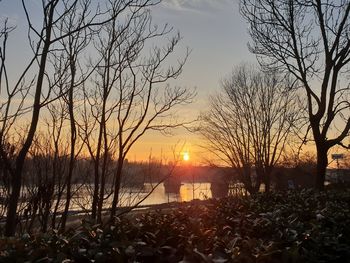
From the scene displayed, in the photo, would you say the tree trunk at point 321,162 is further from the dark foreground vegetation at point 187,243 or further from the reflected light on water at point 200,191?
the dark foreground vegetation at point 187,243

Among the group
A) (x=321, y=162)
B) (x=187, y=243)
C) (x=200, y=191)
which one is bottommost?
(x=187, y=243)

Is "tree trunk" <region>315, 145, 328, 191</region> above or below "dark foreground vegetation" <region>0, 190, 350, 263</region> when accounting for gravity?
above

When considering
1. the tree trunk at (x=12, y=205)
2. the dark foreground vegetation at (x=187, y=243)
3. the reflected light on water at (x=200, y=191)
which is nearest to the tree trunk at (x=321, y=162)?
the reflected light on water at (x=200, y=191)

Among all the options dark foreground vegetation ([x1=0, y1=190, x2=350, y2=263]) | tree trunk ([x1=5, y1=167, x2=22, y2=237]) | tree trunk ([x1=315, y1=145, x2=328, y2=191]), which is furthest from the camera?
tree trunk ([x1=315, y1=145, x2=328, y2=191])

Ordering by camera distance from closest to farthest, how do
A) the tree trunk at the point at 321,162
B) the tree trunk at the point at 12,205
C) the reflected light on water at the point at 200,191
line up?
1. the tree trunk at the point at 12,205
2. the tree trunk at the point at 321,162
3. the reflected light on water at the point at 200,191

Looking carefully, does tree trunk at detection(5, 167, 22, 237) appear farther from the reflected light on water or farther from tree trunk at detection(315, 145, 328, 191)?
tree trunk at detection(315, 145, 328, 191)

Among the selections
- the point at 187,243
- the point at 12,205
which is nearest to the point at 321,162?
the point at 12,205

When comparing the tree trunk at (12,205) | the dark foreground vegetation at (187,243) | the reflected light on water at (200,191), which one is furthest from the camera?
the reflected light on water at (200,191)

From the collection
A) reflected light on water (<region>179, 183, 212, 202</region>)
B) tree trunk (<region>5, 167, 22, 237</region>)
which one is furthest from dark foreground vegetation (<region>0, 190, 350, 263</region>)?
reflected light on water (<region>179, 183, 212, 202</region>)

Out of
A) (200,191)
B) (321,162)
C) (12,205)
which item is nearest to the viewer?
(12,205)

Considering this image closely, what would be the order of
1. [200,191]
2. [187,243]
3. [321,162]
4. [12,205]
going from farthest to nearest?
1. [200,191]
2. [321,162]
3. [12,205]
4. [187,243]

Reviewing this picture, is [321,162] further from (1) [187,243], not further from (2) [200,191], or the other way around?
(1) [187,243]

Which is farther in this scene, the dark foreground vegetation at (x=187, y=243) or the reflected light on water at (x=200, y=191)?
the reflected light on water at (x=200, y=191)

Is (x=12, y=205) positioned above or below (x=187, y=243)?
above
